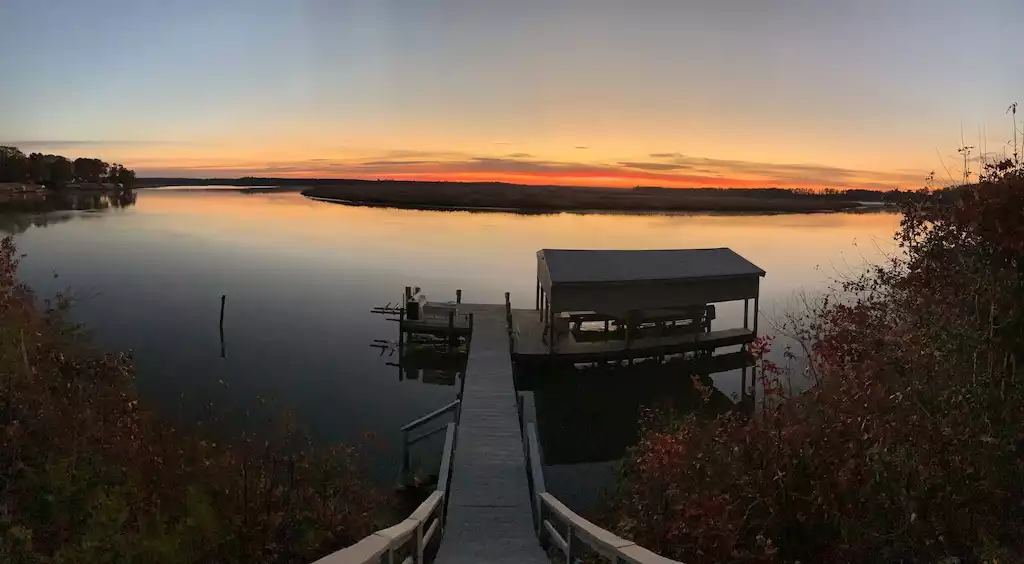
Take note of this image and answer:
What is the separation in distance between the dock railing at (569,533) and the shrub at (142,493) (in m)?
2.00

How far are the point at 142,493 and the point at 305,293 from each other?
24756mm

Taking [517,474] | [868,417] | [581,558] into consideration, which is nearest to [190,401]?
[517,474]

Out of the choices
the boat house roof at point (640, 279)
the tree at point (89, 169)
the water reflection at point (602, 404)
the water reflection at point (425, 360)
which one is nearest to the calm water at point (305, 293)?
the water reflection at point (602, 404)

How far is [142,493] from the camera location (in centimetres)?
743

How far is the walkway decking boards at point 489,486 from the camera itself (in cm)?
701

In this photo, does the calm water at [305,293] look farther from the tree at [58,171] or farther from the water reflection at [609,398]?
the tree at [58,171]

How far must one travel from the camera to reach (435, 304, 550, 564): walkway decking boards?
23.0 ft

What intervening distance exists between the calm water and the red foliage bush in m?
5.32

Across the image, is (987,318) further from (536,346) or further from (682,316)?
(682,316)

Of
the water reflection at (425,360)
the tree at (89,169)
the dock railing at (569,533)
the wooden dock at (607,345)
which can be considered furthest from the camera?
the tree at (89,169)

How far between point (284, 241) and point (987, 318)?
5415cm

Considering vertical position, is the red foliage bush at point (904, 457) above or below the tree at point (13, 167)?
below

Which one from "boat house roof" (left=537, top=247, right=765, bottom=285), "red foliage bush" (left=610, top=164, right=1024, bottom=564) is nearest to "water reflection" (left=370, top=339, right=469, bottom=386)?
"boat house roof" (left=537, top=247, right=765, bottom=285)

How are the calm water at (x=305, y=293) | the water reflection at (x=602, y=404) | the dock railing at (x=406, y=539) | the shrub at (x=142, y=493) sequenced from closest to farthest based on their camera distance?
the dock railing at (x=406, y=539) → the shrub at (x=142, y=493) → the water reflection at (x=602, y=404) → the calm water at (x=305, y=293)
